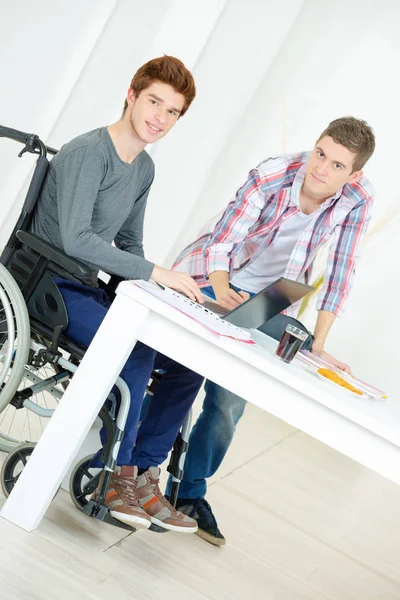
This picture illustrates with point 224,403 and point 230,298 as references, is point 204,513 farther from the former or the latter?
point 230,298

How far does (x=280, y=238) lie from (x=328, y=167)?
1.08ft

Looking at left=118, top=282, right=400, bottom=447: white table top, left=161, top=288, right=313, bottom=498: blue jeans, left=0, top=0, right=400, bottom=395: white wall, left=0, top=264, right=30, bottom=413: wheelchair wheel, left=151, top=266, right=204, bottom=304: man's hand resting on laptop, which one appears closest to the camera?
left=118, top=282, right=400, bottom=447: white table top

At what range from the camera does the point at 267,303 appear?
82.7 inches

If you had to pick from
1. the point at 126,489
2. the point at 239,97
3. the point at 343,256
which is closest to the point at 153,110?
the point at 343,256

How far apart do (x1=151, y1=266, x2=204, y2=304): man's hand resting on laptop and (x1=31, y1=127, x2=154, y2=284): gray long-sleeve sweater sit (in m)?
0.03

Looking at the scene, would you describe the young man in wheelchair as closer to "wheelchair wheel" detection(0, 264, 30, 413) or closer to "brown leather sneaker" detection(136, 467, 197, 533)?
"brown leather sneaker" detection(136, 467, 197, 533)

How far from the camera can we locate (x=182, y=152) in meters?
5.46

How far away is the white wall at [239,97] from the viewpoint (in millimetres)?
4734

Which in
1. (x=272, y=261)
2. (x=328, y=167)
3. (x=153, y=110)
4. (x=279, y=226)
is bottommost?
(x=272, y=261)

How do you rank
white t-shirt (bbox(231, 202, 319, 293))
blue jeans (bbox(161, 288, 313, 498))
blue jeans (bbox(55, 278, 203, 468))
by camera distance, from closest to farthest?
blue jeans (bbox(55, 278, 203, 468)) < blue jeans (bbox(161, 288, 313, 498)) < white t-shirt (bbox(231, 202, 319, 293))

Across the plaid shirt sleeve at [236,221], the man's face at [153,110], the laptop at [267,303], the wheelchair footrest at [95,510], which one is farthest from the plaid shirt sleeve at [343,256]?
the wheelchair footrest at [95,510]

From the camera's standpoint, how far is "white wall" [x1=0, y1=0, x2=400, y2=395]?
4734 millimetres

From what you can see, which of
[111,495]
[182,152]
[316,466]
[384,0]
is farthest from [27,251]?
[384,0]

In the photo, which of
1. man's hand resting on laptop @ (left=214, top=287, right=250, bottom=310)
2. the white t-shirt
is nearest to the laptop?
man's hand resting on laptop @ (left=214, top=287, right=250, bottom=310)
